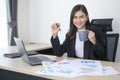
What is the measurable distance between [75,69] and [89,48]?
62 cm

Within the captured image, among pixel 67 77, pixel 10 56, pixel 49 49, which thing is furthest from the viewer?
pixel 49 49

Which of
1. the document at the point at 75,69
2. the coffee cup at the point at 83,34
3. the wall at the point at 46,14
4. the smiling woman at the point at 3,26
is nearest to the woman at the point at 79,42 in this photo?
the coffee cup at the point at 83,34

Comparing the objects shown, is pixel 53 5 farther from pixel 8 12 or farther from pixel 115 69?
pixel 115 69

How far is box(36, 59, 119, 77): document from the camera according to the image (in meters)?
1.41

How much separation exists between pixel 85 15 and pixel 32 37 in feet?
6.11

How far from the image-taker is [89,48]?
2080 mm

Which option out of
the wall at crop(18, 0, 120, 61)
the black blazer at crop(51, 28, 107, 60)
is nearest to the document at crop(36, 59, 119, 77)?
the black blazer at crop(51, 28, 107, 60)

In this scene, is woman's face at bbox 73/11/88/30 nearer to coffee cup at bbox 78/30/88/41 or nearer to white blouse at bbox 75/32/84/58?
white blouse at bbox 75/32/84/58

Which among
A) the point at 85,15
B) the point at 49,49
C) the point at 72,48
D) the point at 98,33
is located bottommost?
the point at 49,49

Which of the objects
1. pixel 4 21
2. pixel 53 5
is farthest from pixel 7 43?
pixel 53 5

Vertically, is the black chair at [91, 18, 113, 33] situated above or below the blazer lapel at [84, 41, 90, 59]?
above

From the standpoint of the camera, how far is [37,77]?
4.99 ft

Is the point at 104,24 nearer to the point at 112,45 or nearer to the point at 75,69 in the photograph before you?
the point at 112,45

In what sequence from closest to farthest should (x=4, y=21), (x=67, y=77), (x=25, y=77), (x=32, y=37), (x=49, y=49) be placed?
(x=67, y=77), (x=25, y=77), (x=49, y=49), (x=4, y=21), (x=32, y=37)
